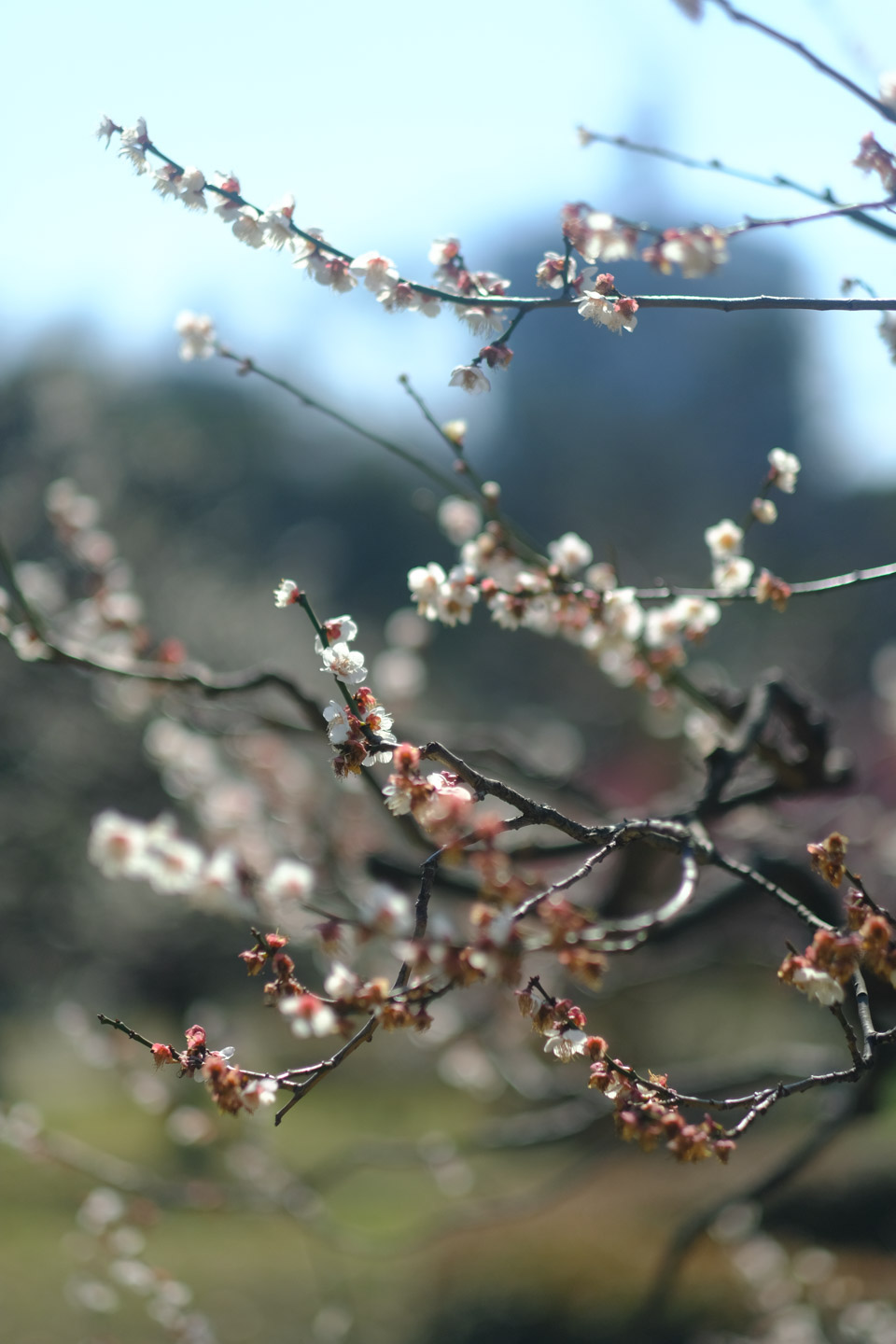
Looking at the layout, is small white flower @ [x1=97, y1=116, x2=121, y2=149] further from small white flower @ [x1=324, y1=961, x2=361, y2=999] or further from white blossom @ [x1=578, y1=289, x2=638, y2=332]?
small white flower @ [x1=324, y1=961, x2=361, y2=999]

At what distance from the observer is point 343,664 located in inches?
56.6

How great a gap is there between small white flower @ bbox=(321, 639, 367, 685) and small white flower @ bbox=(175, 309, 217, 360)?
135cm

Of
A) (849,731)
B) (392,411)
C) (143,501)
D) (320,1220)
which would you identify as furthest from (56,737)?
(392,411)

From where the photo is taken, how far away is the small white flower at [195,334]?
2.50 m

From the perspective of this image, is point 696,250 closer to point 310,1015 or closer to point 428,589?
point 428,589

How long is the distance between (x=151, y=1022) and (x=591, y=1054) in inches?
408

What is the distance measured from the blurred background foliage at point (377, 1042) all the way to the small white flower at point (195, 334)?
0.68 metres

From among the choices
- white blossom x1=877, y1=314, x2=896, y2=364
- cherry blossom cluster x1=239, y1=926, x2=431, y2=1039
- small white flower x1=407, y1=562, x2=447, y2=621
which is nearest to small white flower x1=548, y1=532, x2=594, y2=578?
small white flower x1=407, y1=562, x2=447, y2=621

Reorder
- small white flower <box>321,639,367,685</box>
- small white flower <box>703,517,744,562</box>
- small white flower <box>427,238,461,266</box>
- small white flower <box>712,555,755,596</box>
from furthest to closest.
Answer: small white flower <box>703,517,744,562</box> → small white flower <box>712,555,755,596</box> → small white flower <box>427,238,461,266</box> → small white flower <box>321,639,367,685</box>

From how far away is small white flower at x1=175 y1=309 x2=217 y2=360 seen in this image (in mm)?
2500

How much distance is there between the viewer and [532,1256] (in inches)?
258

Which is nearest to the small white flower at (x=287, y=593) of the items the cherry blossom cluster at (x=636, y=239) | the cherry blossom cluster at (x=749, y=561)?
the cherry blossom cluster at (x=636, y=239)

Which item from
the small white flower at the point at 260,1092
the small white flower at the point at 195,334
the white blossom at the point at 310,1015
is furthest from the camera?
the small white flower at the point at 195,334

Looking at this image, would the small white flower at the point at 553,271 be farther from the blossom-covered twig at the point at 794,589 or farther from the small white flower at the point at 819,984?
the small white flower at the point at 819,984
